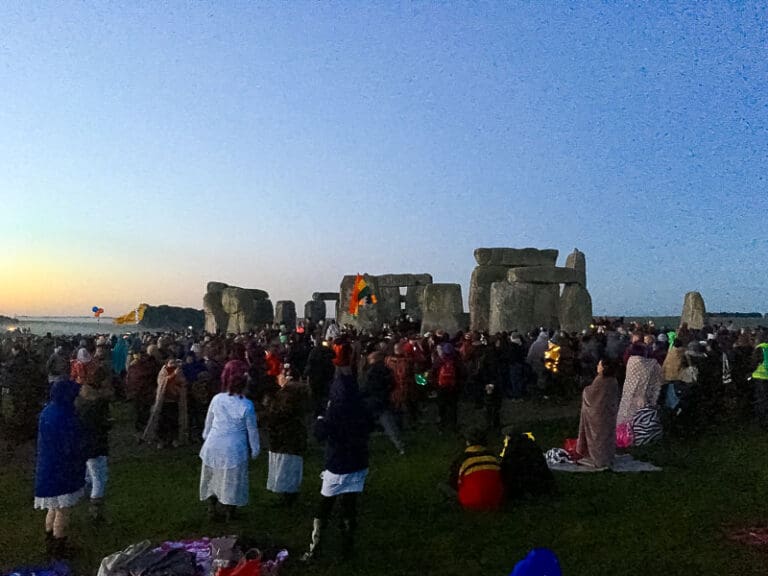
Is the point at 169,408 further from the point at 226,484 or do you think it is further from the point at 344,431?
the point at 344,431

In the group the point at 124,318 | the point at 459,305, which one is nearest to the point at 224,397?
the point at 459,305

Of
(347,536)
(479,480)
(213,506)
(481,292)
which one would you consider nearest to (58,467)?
(213,506)

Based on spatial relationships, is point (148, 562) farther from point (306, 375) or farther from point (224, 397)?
point (306, 375)

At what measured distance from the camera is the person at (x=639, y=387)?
1069 cm

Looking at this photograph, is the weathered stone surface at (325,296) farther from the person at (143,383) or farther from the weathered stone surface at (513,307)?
the person at (143,383)

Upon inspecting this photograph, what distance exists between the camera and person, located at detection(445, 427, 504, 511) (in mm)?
7184

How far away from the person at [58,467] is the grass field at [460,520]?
0.35m

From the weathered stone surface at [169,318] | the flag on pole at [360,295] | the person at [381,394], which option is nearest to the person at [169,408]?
the person at [381,394]

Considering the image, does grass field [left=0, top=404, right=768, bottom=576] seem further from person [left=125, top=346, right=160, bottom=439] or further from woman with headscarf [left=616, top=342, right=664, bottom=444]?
person [left=125, top=346, right=160, bottom=439]

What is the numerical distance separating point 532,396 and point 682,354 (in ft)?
13.9

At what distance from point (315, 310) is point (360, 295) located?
12712 mm

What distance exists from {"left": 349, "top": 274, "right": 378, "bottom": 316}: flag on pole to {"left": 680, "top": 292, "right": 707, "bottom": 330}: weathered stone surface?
13112 mm

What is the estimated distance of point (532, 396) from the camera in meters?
15.8

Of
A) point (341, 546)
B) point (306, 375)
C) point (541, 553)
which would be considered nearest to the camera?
point (541, 553)
